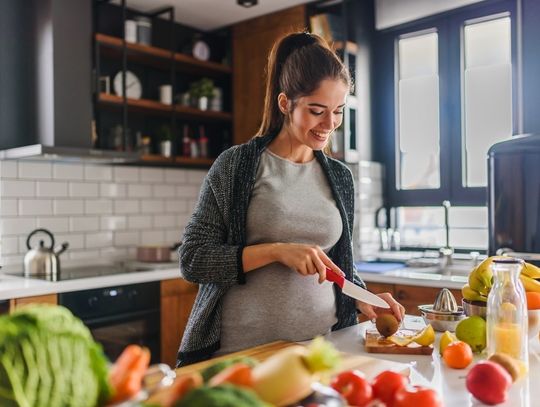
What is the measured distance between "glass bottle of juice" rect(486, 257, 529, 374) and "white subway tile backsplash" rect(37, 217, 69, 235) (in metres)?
2.81

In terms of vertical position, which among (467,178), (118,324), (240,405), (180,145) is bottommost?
(118,324)

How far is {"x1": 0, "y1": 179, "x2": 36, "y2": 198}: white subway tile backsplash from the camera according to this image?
10.7 ft

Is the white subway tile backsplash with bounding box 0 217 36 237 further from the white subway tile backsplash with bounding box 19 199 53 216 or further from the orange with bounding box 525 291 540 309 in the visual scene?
the orange with bounding box 525 291 540 309

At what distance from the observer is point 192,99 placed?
419 cm

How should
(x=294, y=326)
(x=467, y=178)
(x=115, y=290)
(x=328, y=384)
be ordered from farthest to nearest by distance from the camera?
(x=467, y=178), (x=115, y=290), (x=294, y=326), (x=328, y=384)

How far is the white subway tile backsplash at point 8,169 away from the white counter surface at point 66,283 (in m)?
0.57

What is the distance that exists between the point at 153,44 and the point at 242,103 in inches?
30.0

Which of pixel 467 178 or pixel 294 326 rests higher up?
pixel 467 178

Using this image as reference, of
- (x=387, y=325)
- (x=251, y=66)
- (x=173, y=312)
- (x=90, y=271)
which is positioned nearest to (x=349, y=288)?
(x=387, y=325)

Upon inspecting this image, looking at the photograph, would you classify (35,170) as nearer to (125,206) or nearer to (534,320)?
(125,206)

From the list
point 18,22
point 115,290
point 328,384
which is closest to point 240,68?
point 18,22

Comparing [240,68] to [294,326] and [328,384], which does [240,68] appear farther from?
[328,384]

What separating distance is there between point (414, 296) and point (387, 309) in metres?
1.45

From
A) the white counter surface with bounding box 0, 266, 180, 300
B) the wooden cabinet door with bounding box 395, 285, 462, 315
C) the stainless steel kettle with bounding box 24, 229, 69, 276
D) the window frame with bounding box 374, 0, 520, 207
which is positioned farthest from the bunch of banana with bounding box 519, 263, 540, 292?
the stainless steel kettle with bounding box 24, 229, 69, 276
